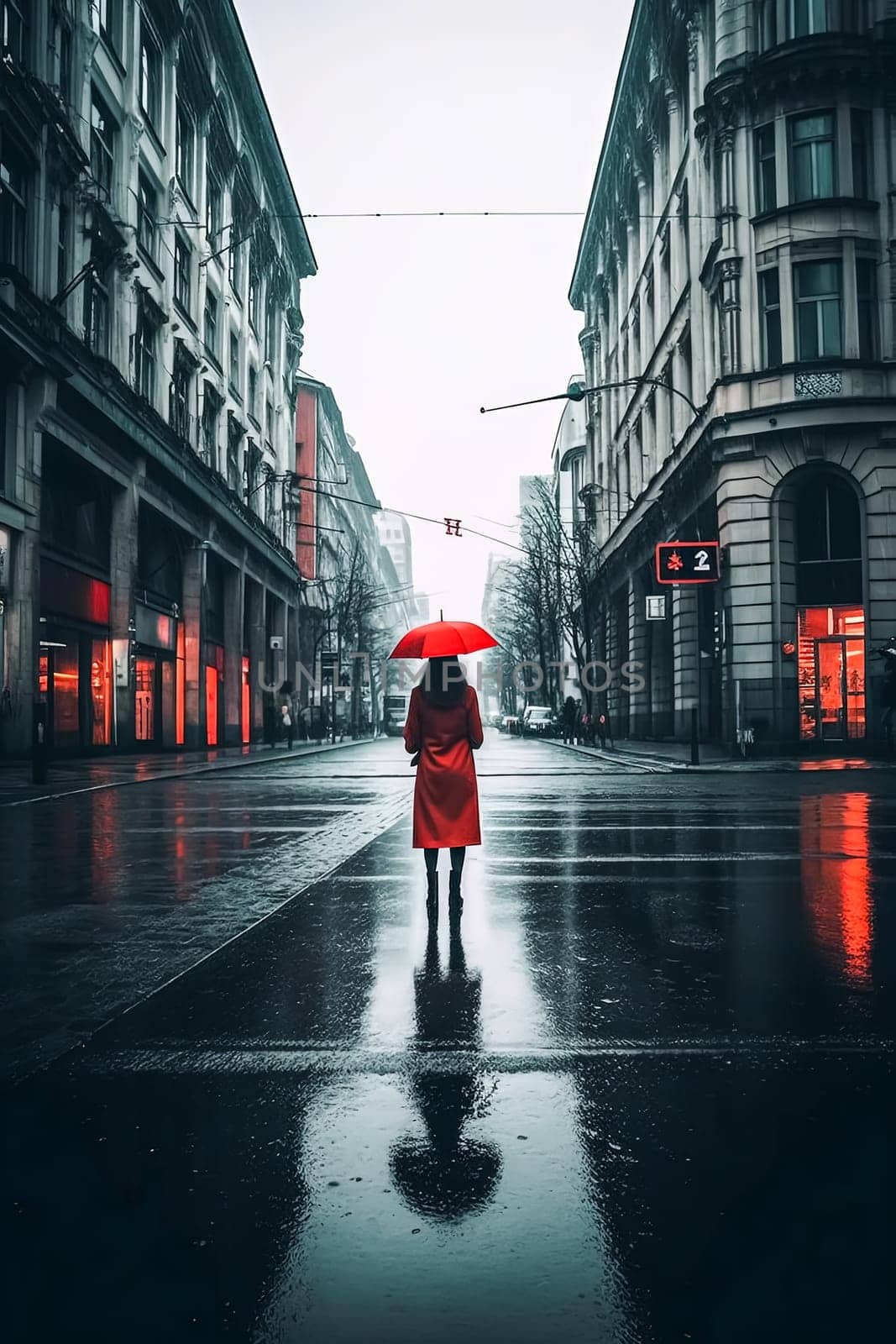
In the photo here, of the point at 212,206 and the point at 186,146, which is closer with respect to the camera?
the point at 186,146

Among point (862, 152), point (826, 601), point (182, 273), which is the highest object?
point (182, 273)

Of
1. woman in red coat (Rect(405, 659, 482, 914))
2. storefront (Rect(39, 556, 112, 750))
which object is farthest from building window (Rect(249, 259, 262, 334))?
woman in red coat (Rect(405, 659, 482, 914))

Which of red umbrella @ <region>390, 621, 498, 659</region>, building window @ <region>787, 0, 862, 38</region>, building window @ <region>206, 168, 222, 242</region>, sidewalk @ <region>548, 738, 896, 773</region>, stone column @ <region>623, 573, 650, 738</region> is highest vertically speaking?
building window @ <region>206, 168, 222, 242</region>

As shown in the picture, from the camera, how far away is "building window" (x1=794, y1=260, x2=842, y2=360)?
2892cm

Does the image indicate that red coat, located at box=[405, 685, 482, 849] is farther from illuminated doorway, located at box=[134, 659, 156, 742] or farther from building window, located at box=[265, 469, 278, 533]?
building window, located at box=[265, 469, 278, 533]

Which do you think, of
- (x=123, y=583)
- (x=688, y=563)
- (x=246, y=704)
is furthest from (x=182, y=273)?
(x=688, y=563)

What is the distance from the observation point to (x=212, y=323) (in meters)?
43.8

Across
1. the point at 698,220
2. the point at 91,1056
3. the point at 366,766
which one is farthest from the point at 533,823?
the point at 698,220

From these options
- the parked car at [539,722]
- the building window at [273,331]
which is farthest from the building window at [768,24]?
the parked car at [539,722]

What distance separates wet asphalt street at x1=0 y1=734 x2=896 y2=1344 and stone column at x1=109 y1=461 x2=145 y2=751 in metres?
22.6

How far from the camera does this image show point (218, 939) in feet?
21.8

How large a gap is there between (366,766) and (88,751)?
22.6 feet

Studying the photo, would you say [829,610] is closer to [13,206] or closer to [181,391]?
[13,206]

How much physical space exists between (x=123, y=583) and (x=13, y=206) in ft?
31.7
